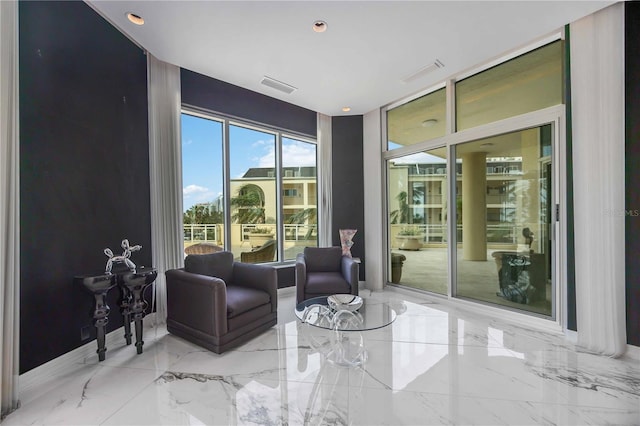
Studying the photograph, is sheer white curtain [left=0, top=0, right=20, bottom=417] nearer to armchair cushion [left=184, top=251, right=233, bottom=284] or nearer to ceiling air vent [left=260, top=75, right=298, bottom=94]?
armchair cushion [left=184, top=251, right=233, bottom=284]

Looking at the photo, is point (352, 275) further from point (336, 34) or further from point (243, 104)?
point (243, 104)

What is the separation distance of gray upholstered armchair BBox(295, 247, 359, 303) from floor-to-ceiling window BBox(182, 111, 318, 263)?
29.6 inches

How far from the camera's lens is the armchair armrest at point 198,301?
2439 millimetres

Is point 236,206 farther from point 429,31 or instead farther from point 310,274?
point 429,31

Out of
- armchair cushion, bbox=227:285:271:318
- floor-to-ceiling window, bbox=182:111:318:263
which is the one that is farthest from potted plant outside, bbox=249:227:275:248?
armchair cushion, bbox=227:285:271:318

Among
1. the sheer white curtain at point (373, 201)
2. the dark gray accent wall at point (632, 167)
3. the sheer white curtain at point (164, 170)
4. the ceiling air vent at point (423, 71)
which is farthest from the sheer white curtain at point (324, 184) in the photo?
the dark gray accent wall at point (632, 167)

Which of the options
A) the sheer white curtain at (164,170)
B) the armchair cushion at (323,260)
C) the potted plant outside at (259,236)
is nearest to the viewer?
the sheer white curtain at (164,170)

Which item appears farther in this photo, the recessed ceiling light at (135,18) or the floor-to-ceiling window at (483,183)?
the floor-to-ceiling window at (483,183)

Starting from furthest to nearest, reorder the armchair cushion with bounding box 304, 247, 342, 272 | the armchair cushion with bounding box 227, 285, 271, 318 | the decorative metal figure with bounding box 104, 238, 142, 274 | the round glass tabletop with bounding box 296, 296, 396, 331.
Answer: the armchair cushion with bounding box 304, 247, 342, 272 → the armchair cushion with bounding box 227, 285, 271, 318 → the decorative metal figure with bounding box 104, 238, 142, 274 → the round glass tabletop with bounding box 296, 296, 396, 331

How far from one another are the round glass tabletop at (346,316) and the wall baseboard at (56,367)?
189cm

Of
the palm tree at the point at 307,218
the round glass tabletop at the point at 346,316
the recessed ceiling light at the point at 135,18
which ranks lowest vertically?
the round glass tabletop at the point at 346,316

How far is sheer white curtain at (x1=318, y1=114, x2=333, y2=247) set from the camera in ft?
15.8

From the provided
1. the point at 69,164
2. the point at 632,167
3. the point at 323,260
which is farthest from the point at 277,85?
the point at 632,167

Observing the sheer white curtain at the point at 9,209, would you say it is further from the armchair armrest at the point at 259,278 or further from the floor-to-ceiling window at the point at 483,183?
the floor-to-ceiling window at the point at 483,183
